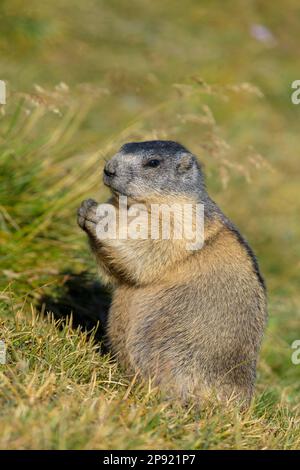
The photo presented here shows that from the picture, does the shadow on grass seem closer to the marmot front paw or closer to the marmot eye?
the marmot front paw

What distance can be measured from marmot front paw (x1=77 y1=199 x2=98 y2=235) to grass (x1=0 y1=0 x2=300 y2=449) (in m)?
0.65

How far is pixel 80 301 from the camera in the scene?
285 inches

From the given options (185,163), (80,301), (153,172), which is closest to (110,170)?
(153,172)

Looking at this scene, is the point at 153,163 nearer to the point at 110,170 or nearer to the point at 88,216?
the point at 110,170

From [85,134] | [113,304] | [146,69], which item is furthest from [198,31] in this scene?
[113,304]

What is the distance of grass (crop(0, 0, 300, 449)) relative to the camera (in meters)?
4.38

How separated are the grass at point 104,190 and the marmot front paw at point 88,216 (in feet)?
2.14

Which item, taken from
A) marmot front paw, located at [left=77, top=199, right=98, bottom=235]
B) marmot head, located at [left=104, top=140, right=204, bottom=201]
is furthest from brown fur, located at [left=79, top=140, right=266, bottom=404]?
marmot head, located at [left=104, top=140, right=204, bottom=201]

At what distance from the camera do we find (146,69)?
14.7 metres

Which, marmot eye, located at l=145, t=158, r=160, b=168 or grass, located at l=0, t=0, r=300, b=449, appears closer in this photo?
grass, located at l=0, t=0, r=300, b=449

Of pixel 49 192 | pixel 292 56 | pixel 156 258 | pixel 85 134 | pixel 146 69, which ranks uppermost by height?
pixel 292 56

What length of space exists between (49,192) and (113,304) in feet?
7.23

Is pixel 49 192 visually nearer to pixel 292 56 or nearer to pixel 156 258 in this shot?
pixel 156 258

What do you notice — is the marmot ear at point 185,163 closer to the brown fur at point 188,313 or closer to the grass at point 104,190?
the brown fur at point 188,313
